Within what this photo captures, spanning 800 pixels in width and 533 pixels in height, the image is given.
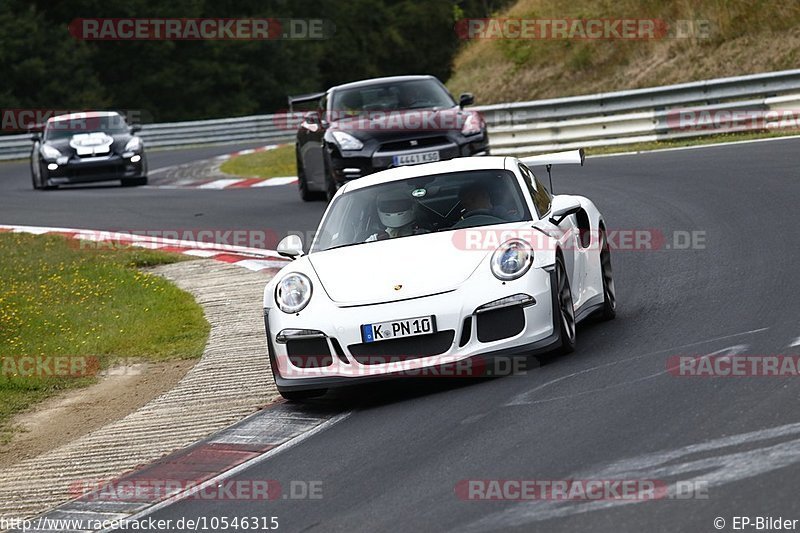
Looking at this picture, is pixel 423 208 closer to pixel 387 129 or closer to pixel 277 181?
pixel 387 129

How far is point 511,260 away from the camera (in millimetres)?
7867

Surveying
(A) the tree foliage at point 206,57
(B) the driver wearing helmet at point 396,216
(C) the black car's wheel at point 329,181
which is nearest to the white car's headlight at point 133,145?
(C) the black car's wheel at point 329,181

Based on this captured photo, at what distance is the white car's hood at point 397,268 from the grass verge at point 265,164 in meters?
17.4

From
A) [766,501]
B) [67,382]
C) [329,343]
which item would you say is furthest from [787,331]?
[67,382]

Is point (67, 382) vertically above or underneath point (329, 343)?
underneath

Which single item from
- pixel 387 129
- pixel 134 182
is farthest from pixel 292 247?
pixel 134 182

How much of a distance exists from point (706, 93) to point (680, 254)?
10.8 m

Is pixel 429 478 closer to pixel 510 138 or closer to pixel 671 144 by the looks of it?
pixel 671 144

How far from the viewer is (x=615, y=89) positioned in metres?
26.7

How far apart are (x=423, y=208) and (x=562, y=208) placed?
88 cm

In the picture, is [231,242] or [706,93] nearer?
[231,242]

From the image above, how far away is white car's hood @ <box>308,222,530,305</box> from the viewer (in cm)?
771

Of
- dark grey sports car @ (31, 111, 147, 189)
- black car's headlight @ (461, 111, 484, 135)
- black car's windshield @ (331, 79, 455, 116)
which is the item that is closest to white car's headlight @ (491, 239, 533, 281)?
black car's headlight @ (461, 111, 484, 135)

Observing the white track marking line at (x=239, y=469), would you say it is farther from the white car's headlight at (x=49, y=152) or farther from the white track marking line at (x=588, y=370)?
the white car's headlight at (x=49, y=152)
